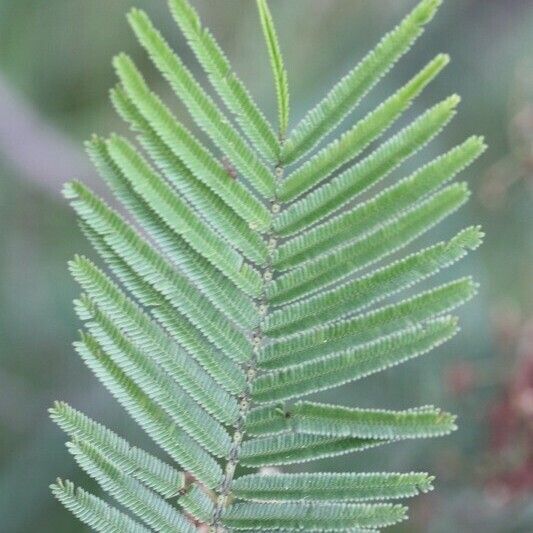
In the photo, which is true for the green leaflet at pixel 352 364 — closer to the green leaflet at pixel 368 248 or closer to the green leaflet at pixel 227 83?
the green leaflet at pixel 368 248

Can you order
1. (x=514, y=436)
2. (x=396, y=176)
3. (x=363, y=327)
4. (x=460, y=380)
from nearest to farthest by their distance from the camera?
(x=363, y=327) < (x=514, y=436) < (x=460, y=380) < (x=396, y=176)

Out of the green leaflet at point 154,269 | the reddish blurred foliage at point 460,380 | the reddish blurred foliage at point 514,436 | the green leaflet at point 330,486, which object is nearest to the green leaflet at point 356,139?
the green leaflet at point 154,269

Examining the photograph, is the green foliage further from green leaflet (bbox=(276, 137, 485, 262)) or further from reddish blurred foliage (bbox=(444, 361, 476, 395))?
reddish blurred foliage (bbox=(444, 361, 476, 395))

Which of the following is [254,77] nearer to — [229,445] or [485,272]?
[485,272]

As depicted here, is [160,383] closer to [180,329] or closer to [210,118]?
[180,329]

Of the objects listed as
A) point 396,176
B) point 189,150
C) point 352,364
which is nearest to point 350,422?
point 352,364

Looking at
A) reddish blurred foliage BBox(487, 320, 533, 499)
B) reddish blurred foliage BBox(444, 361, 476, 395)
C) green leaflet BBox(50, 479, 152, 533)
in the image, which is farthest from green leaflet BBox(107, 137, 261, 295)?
reddish blurred foliage BBox(444, 361, 476, 395)
